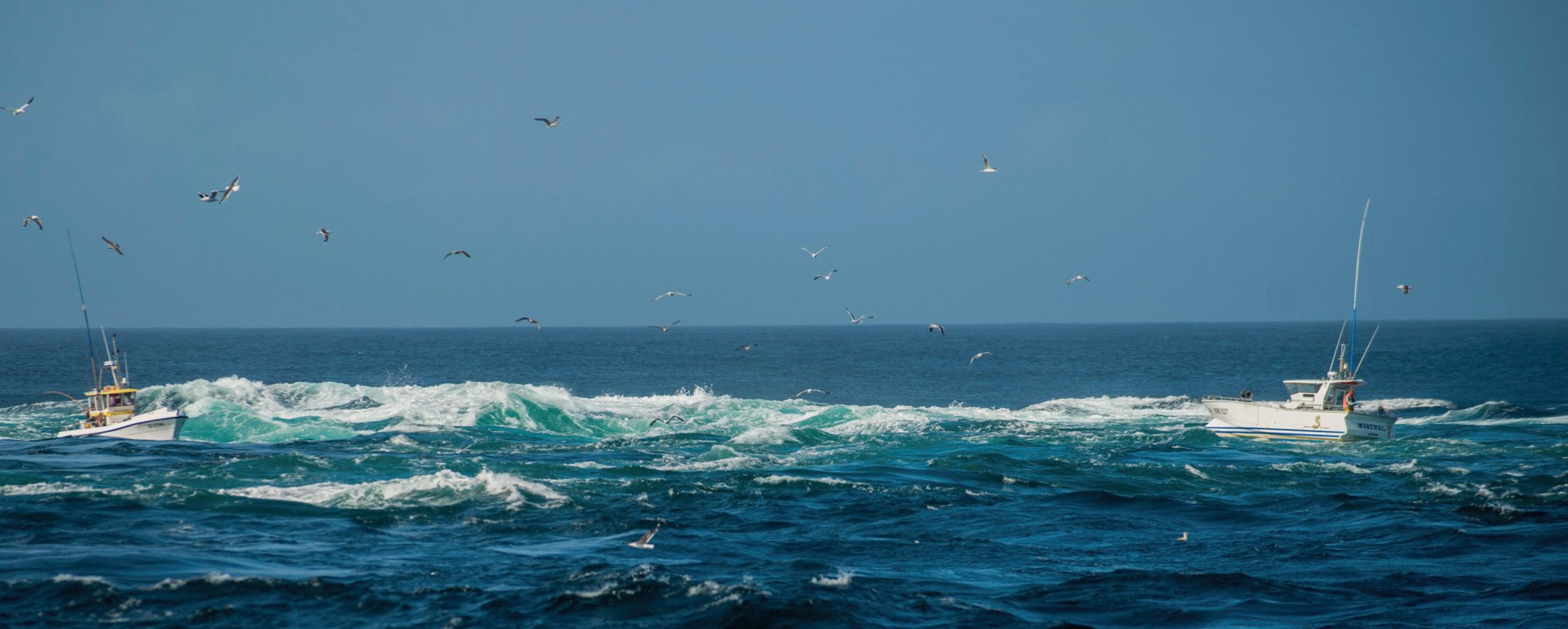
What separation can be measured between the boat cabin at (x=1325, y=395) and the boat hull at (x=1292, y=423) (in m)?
0.38

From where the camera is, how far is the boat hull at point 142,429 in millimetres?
40094

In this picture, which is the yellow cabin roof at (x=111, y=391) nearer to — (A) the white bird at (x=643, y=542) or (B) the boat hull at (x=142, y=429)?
(B) the boat hull at (x=142, y=429)

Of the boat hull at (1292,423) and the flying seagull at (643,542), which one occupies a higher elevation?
the boat hull at (1292,423)

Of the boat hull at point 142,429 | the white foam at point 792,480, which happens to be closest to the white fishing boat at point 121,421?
the boat hull at point 142,429

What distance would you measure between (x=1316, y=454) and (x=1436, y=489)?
356 inches

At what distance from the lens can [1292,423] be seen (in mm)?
45281

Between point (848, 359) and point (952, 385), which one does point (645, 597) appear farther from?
point (848, 359)

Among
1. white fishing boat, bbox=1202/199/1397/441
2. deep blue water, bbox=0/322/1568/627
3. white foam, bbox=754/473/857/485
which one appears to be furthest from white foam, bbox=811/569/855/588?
white fishing boat, bbox=1202/199/1397/441

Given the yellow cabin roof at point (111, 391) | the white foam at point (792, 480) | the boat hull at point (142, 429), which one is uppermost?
the yellow cabin roof at point (111, 391)

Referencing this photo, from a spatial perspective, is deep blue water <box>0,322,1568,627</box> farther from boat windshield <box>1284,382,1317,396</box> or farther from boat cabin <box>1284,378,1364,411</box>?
boat windshield <box>1284,382,1317,396</box>

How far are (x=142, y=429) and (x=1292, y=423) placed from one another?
139 feet

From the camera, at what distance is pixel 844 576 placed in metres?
20.8

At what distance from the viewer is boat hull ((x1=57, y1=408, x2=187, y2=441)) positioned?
4009 cm

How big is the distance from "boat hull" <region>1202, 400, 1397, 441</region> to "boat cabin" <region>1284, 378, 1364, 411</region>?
1.26 feet
